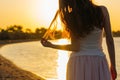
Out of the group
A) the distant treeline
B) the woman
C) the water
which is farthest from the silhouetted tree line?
the woman

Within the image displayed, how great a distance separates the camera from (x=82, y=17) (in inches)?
182

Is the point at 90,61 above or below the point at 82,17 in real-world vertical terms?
below

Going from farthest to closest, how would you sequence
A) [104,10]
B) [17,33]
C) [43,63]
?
[17,33], [43,63], [104,10]

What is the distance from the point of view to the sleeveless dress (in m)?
4.59

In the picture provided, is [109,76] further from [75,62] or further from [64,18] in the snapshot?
[64,18]

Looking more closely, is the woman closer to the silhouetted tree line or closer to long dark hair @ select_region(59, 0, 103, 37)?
long dark hair @ select_region(59, 0, 103, 37)

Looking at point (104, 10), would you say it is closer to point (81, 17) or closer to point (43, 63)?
point (81, 17)

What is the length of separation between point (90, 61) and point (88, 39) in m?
0.20

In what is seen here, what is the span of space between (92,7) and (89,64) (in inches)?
19.7

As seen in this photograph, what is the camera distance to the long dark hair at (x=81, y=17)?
15.1 feet

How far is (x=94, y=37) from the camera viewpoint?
4.62 metres

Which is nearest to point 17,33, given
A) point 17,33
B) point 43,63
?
point 17,33

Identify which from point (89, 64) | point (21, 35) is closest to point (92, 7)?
point (89, 64)

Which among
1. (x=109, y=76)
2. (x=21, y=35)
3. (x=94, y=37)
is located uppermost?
(x=94, y=37)
